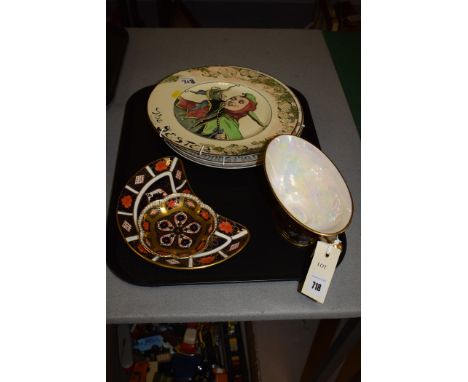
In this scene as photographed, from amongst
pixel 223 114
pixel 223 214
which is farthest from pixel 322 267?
pixel 223 114

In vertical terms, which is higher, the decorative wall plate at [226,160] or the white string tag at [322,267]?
the decorative wall plate at [226,160]

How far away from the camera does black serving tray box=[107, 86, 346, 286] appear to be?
0.60 meters

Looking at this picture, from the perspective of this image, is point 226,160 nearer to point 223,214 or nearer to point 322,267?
point 223,214

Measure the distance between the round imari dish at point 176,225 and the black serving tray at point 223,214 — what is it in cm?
2

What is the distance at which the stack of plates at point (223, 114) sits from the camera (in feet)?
2.34

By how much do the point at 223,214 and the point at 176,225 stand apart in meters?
0.08

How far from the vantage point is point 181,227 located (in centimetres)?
65

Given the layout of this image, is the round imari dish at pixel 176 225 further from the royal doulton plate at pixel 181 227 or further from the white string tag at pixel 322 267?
the white string tag at pixel 322 267

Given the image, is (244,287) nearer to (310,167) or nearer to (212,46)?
(310,167)

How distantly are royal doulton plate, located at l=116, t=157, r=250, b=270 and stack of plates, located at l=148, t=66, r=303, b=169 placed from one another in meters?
0.06

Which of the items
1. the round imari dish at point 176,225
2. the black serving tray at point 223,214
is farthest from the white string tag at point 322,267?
the round imari dish at point 176,225

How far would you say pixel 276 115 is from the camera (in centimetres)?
79

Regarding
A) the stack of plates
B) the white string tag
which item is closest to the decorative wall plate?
the stack of plates

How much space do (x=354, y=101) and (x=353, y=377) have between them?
24.6 inches
